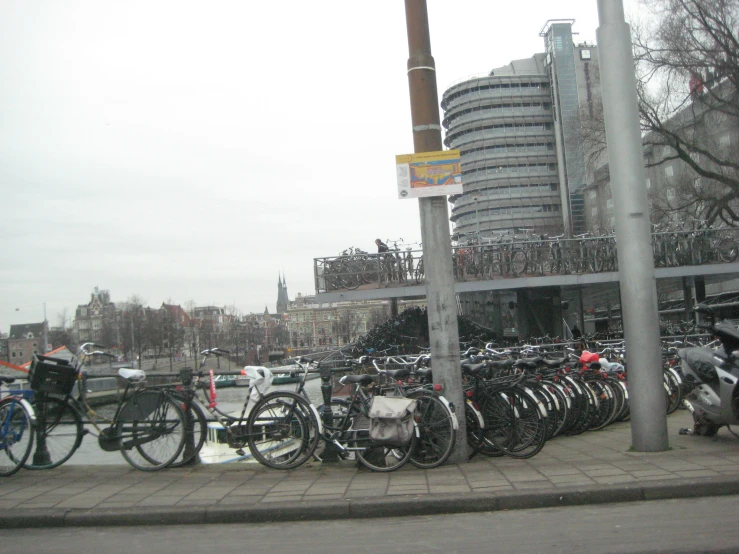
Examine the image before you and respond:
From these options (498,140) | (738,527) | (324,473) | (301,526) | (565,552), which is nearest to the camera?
(565,552)

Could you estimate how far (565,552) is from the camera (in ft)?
13.1

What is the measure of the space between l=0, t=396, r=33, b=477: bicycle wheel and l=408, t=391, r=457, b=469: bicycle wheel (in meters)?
3.83

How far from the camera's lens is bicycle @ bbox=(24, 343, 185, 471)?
672 cm

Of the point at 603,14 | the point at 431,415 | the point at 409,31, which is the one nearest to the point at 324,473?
the point at 431,415

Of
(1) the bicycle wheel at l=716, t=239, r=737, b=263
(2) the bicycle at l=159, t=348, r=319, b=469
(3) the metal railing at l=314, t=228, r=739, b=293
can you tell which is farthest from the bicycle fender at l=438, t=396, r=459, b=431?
(1) the bicycle wheel at l=716, t=239, r=737, b=263

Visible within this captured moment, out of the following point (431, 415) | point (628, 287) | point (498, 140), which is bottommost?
point (431, 415)

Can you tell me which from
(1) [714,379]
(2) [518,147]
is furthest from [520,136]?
(1) [714,379]

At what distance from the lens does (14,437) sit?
22.0 ft

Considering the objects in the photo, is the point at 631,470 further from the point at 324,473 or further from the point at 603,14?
the point at 603,14

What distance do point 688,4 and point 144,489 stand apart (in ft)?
77.0

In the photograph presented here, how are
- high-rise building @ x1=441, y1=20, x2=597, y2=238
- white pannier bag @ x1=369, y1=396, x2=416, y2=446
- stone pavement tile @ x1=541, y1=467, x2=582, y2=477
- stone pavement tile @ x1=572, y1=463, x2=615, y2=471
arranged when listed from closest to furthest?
1. stone pavement tile @ x1=541, y1=467, x2=582, y2=477
2. stone pavement tile @ x1=572, y1=463, x2=615, y2=471
3. white pannier bag @ x1=369, y1=396, x2=416, y2=446
4. high-rise building @ x1=441, y1=20, x2=597, y2=238

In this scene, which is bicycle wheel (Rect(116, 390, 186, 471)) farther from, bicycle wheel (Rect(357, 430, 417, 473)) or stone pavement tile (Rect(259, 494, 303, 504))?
bicycle wheel (Rect(357, 430, 417, 473))

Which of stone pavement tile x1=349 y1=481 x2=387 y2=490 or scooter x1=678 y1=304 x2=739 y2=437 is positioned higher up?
scooter x1=678 y1=304 x2=739 y2=437

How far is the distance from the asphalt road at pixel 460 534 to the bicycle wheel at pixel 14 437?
5.74 feet
